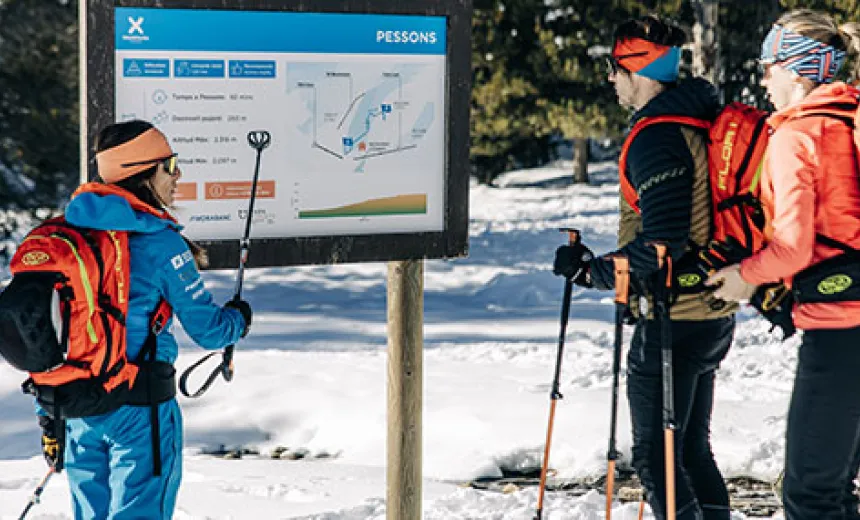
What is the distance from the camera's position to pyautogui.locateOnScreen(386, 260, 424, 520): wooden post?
4758mm

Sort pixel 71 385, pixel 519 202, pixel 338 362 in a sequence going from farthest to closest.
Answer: pixel 519 202 < pixel 338 362 < pixel 71 385

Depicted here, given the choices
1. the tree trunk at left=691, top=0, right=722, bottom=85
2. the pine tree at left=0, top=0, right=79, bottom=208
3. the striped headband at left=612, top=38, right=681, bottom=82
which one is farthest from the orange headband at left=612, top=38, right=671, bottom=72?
the tree trunk at left=691, top=0, right=722, bottom=85

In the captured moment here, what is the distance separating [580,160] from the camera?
37.0 m

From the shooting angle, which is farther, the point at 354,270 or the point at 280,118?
the point at 354,270

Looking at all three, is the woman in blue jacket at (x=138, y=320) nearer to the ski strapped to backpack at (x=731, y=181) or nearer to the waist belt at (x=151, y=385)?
the waist belt at (x=151, y=385)

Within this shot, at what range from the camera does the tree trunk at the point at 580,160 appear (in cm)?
3672

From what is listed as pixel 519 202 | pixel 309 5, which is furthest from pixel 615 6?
pixel 309 5

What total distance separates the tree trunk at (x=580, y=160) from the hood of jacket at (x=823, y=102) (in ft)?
108

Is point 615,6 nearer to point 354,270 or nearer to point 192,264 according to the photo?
point 354,270

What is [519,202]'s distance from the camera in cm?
3256

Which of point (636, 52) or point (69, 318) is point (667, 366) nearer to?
point (636, 52)

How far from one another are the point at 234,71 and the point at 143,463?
1589 mm

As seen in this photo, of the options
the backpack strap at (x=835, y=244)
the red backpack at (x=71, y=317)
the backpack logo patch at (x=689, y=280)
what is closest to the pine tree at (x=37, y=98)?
the red backpack at (x=71, y=317)

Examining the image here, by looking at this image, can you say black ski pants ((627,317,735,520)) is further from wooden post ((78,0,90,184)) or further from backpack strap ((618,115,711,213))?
wooden post ((78,0,90,184))
